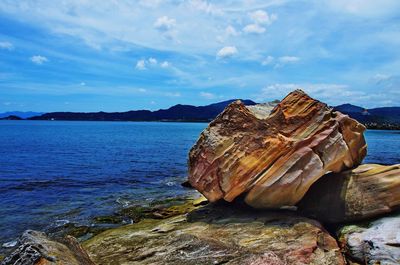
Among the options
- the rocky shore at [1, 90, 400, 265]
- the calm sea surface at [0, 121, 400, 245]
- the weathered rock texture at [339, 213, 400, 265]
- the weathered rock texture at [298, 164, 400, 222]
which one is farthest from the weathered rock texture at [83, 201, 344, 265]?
the calm sea surface at [0, 121, 400, 245]

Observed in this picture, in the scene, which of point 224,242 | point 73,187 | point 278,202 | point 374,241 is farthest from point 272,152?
point 73,187

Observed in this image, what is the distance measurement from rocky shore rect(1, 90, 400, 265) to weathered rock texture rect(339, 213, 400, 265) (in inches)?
1.2

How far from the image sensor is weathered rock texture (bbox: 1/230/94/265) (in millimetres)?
9867

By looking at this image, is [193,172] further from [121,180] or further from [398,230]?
[121,180]

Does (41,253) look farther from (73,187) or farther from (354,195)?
(73,187)

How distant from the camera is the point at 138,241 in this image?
1416 cm

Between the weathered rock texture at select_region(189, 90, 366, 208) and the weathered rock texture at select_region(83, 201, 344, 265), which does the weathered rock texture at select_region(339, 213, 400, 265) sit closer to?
the weathered rock texture at select_region(83, 201, 344, 265)

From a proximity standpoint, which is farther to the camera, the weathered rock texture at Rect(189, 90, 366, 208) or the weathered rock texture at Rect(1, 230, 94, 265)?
the weathered rock texture at Rect(189, 90, 366, 208)

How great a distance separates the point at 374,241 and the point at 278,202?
12.3 feet

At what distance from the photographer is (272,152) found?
1538 centimetres

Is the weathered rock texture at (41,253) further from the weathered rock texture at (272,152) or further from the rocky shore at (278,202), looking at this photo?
the weathered rock texture at (272,152)

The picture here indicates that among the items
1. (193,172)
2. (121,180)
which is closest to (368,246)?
(193,172)

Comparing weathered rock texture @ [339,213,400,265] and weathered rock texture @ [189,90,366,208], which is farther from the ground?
weathered rock texture @ [189,90,366,208]

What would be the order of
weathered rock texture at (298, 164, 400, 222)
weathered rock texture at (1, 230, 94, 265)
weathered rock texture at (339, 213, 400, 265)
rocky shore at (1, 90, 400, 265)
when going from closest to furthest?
weathered rock texture at (1, 230, 94, 265) → weathered rock texture at (339, 213, 400, 265) → rocky shore at (1, 90, 400, 265) → weathered rock texture at (298, 164, 400, 222)
